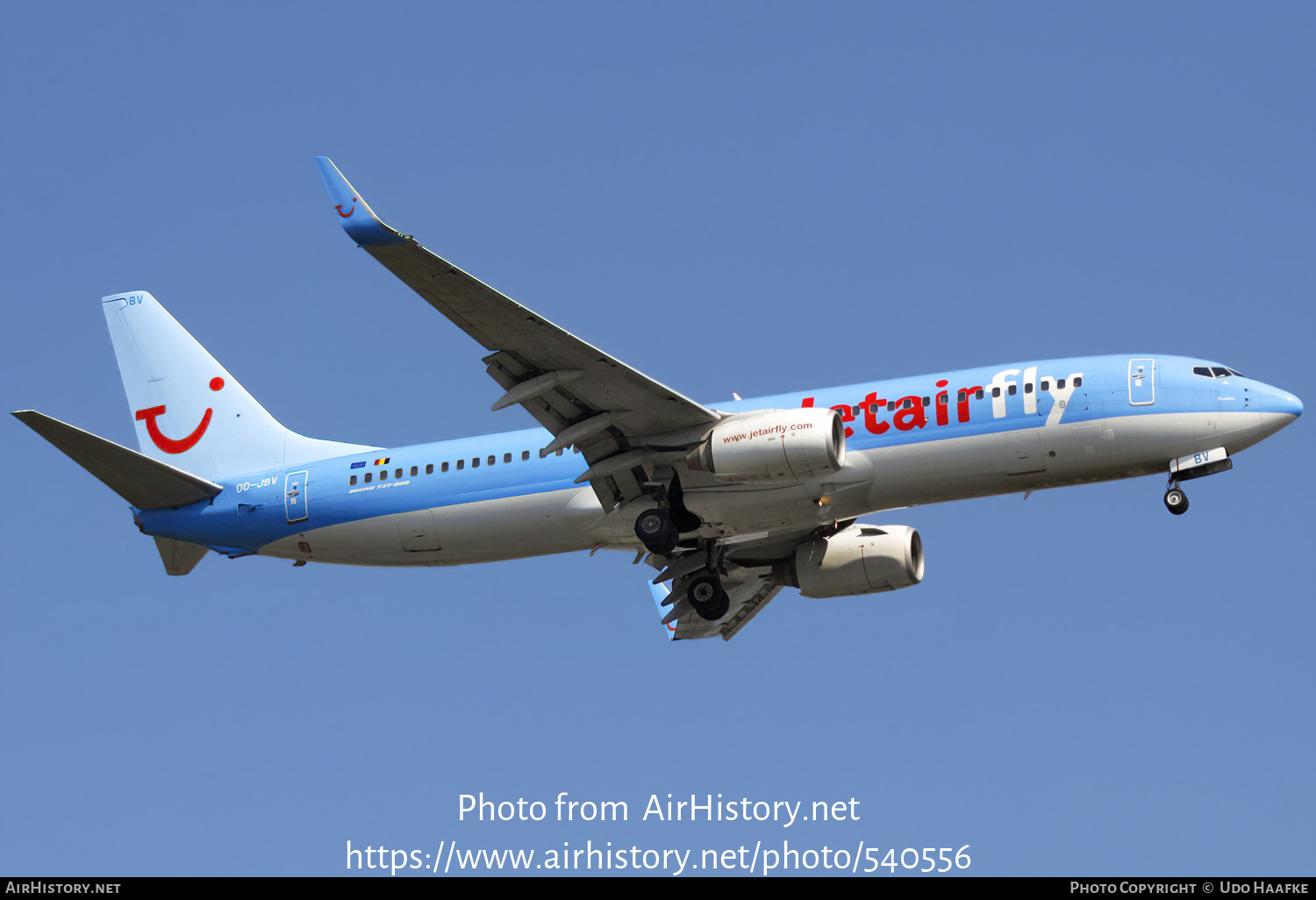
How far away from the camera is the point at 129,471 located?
35.9 meters

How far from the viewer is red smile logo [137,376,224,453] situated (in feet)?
131

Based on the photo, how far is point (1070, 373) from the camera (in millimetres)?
32562

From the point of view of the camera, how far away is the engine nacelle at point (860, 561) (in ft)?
122

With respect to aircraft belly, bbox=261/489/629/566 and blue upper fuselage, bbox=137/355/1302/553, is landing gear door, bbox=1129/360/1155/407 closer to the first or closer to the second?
blue upper fuselage, bbox=137/355/1302/553

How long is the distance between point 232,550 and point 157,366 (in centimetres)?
673

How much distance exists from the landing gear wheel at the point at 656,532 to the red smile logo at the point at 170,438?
1323 cm

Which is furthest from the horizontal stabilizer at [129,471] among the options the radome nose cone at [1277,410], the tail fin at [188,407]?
the radome nose cone at [1277,410]

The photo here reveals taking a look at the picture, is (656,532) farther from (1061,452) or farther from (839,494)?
(1061,452)

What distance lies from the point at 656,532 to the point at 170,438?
14587 millimetres

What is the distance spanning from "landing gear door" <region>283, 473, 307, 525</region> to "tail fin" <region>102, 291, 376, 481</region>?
1146mm

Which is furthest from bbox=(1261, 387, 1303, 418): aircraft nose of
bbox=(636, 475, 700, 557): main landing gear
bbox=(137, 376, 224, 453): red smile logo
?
bbox=(137, 376, 224, 453): red smile logo

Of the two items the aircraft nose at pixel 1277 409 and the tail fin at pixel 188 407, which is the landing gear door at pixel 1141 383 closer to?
the aircraft nose at pixel 1277 409

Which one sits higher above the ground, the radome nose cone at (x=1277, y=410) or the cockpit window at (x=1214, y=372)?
the cockpit window at (x=1214, y=372)

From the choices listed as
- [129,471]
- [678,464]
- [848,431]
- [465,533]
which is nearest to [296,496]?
[129,471]
